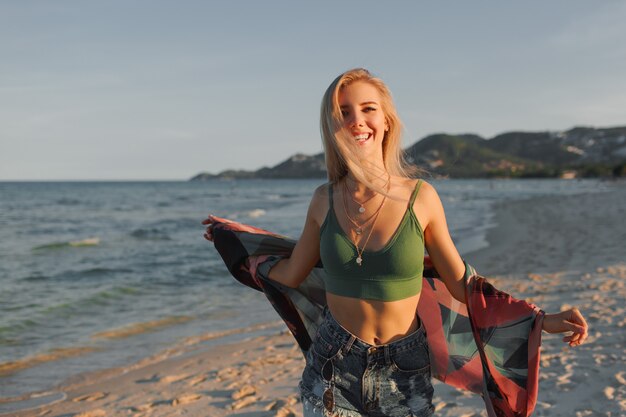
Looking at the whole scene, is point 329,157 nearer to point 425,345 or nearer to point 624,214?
point 425,345

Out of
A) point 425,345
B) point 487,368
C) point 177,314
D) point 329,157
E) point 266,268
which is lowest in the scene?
point 177,314

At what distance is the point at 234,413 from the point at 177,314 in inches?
207

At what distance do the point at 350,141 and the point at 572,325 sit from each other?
45.7 inches

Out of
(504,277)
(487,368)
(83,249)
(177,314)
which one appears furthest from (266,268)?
(83,249)

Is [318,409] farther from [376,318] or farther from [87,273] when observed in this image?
[87,273]

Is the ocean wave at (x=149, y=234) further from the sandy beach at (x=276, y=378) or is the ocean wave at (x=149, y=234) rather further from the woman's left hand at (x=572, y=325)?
the woman's left hand at (x=572, y=325)

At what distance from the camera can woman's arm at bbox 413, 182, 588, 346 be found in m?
2.29

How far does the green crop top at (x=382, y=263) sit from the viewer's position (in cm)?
227

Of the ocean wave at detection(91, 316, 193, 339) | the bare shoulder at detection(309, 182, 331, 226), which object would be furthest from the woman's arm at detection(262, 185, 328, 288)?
the ocean wave at detection(91, 316, 193, 339)

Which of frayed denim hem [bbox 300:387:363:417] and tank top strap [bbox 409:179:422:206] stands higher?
tank top strap [bbox 409:179:422:206]

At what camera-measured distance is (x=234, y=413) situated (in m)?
4.98

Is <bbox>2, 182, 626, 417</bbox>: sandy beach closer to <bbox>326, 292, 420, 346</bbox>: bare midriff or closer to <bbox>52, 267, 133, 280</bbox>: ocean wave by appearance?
<bbox>326, 292, 420, 346</bbox>: bare midriff

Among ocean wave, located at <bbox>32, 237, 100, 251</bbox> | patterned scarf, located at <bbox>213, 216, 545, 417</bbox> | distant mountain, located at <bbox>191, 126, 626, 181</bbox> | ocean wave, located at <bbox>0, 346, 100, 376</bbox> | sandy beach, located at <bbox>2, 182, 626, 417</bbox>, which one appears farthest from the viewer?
distant mountain, located at <bbox>191, 126, 626, 181</bbox>

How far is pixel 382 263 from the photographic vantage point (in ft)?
7.45
